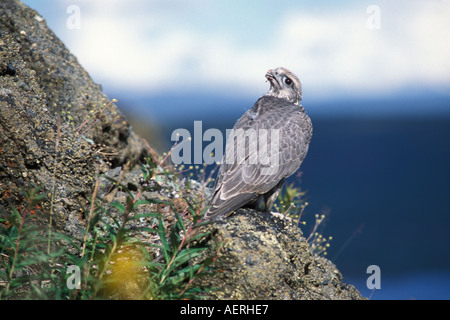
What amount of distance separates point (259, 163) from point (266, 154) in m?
0.18

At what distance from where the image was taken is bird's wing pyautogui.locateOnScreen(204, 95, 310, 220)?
178 inches

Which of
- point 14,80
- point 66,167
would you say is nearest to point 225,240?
point 66,167

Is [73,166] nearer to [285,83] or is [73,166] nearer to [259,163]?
[259,163]

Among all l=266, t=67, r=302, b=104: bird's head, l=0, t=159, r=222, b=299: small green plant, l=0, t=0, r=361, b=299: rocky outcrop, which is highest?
l=266, t=67, r=302, b=104: bird's head

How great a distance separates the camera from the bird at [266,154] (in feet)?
15.0

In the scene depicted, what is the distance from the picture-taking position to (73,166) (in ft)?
17.5

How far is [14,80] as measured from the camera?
213 inches

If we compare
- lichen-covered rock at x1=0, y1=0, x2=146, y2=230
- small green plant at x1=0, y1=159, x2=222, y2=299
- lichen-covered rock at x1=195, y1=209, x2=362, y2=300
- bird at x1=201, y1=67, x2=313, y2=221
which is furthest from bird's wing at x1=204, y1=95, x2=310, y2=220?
lichen-covered rock at x1=0, y1=0, x2=146, y2=230

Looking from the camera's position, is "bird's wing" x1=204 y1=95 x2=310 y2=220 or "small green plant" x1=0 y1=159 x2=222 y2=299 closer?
"small green plant" x1=0 y1=159 x2=222 y2=299

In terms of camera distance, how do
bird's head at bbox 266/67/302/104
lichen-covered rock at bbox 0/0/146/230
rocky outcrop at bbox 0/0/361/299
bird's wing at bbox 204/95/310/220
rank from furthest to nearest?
1. bird's head at bbox 266/67/302/104
2. lichen-covered rock at bbox 0/0/146/230
3. bird's wing at bbox 204/95/310/220
4. rocky outcrop at bbox 0/0/361/299

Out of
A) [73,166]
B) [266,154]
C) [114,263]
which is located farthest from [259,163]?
[73,166]

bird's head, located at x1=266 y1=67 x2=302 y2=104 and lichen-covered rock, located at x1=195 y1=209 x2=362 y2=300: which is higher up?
bird's head, located at x1=266 y1=67 x2=302 y2=104

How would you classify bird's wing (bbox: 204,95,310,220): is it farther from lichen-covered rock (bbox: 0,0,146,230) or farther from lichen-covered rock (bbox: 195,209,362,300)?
lichen-covered rock (bbox: 0,0,146,230)

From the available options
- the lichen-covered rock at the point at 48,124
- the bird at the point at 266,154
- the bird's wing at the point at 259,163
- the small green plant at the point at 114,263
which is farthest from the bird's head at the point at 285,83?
the small green plant at the point at 114,263
